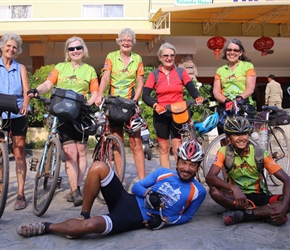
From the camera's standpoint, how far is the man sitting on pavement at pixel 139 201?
11.0ft

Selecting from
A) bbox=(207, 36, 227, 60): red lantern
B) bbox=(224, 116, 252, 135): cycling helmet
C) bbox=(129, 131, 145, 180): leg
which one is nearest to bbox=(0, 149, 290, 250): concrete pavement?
bbox=(224, 116, 252, 135): cycling helmet

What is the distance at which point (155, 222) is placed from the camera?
3.60 meters

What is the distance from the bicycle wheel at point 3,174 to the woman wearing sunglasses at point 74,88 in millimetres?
733

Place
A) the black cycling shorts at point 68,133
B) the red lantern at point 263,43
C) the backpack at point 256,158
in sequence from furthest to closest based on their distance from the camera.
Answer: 1. the red lantern at point 263,43
2. the black cycling shorts at point 68,133
3. the backpack at point 256,158

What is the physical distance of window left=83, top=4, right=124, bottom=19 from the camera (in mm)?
13938

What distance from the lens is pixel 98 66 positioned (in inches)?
605

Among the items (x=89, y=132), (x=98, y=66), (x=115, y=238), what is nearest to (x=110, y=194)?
(x=115, y=238)

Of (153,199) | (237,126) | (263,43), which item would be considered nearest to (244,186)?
(237,126)

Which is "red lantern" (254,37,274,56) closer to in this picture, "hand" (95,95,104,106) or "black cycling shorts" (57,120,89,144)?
"hand" (95,95,104,106)

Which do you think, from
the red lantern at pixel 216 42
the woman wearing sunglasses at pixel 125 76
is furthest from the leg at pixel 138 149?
the red lantern at pixel 216 42

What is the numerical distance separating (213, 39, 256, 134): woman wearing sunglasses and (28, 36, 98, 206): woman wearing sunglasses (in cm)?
159

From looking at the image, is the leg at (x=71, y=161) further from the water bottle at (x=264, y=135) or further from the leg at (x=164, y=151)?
the water bottle at (x=264, y=135)

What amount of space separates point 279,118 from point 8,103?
348cm

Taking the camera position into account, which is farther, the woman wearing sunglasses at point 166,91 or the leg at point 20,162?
the woman wearing sunglasses at point 166,91
